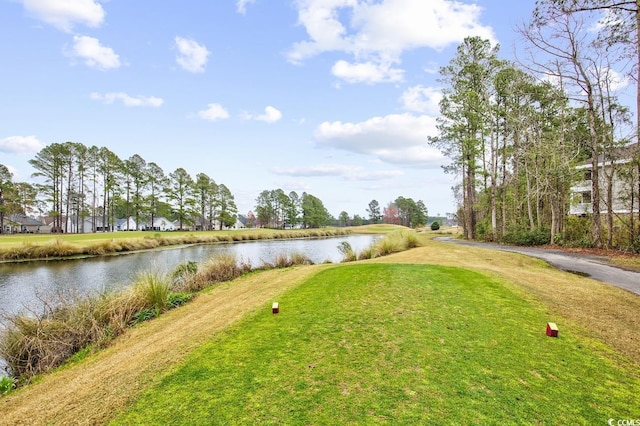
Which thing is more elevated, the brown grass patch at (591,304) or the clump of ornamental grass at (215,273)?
the brown grass patch at (591,304)

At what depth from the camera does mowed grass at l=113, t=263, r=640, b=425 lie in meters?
2.86

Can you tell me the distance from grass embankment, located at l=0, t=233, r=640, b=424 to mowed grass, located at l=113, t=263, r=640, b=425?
16 mm

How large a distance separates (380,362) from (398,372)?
29cm

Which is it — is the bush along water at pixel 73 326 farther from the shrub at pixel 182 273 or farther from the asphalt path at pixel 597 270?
the asphalt path at pixel 597 270

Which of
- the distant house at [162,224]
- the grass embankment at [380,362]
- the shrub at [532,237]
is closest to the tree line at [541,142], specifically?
the shrub at [532,237]

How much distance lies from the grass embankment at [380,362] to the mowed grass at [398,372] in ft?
0.05

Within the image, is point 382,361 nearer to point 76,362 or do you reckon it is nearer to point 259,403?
point 259,403

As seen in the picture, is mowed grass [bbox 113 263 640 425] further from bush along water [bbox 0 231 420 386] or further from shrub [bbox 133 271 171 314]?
shrub [bbox 133 271 171 314]

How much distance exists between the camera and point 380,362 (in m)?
3.73

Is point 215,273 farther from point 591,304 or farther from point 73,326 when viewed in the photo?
point 591,304

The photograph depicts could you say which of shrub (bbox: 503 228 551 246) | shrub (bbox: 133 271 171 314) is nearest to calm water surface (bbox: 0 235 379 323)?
shrub (bbox: 133 271 171 314)

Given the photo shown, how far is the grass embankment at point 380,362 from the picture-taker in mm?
2971

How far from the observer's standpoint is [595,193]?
15484 mm

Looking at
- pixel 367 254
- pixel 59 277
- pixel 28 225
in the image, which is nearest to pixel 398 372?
pixel 367 254
